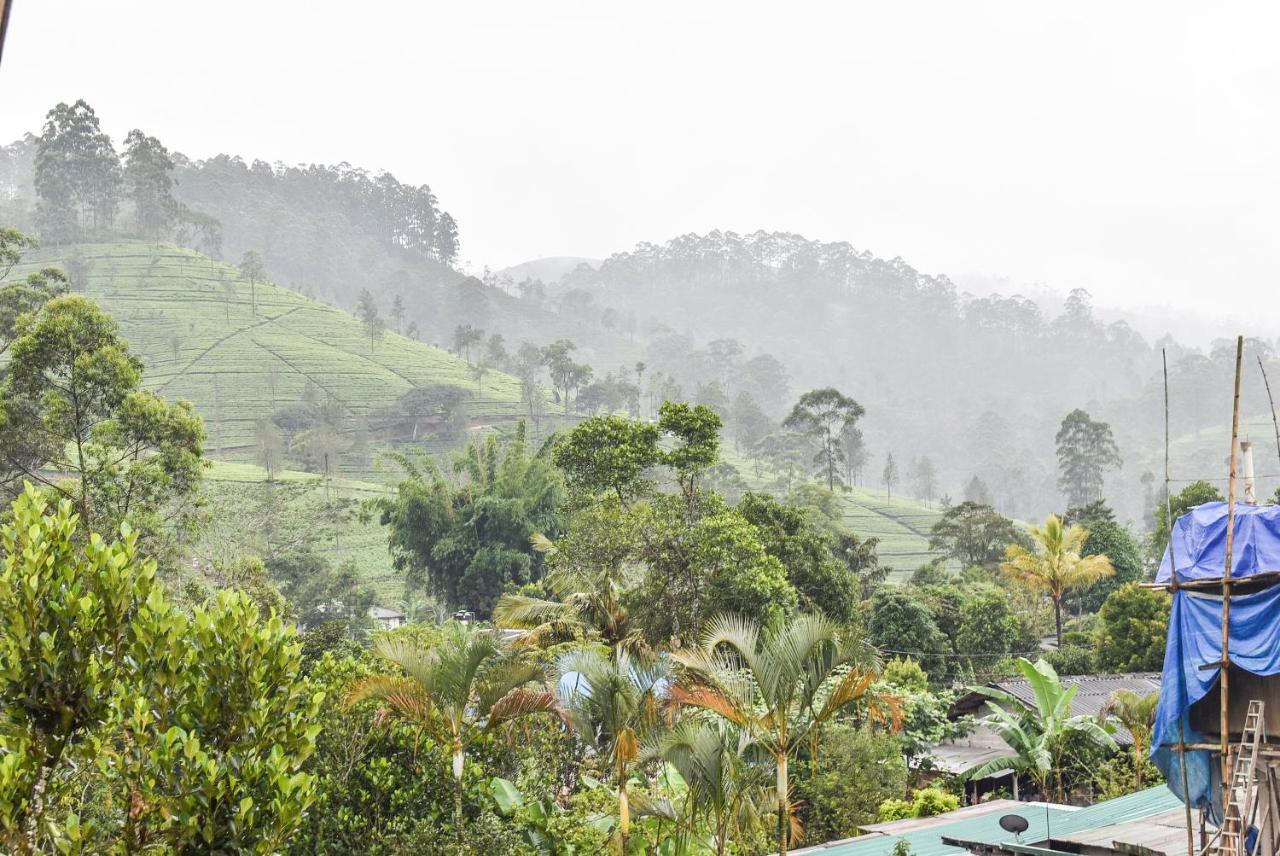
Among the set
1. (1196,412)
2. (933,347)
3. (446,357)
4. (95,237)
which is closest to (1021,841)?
(446,357)

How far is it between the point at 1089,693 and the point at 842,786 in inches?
319

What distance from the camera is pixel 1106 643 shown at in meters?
24.6

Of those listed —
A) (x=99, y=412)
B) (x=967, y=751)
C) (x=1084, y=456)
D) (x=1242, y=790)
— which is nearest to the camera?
(x=1242, y=790)

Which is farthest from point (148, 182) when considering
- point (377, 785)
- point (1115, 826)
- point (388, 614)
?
point (1115, 826)

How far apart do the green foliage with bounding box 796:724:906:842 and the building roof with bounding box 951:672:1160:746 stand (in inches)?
172

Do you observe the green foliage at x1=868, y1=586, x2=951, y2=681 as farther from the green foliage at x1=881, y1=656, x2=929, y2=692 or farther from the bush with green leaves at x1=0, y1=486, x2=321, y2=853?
the bush with green leaves at x1=0, y1=486, x2=321, y2=853

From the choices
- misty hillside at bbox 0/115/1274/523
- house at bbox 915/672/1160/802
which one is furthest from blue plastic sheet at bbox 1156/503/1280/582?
misty hillside at bbox 0/115/1274/523

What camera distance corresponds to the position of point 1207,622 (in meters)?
9.30

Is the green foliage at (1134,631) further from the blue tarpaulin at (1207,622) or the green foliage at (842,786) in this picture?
the blue tarpaulin at (1207,622)

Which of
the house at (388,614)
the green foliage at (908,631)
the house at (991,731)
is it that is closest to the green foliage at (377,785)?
the house at (991,731)

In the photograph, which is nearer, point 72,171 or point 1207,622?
point 1207,622

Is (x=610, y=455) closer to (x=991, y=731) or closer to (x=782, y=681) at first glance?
(x=991, y=731)

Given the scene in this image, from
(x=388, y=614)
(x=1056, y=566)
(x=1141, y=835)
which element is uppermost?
(x=1141, y=835)

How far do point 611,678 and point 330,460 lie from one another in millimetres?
52396
